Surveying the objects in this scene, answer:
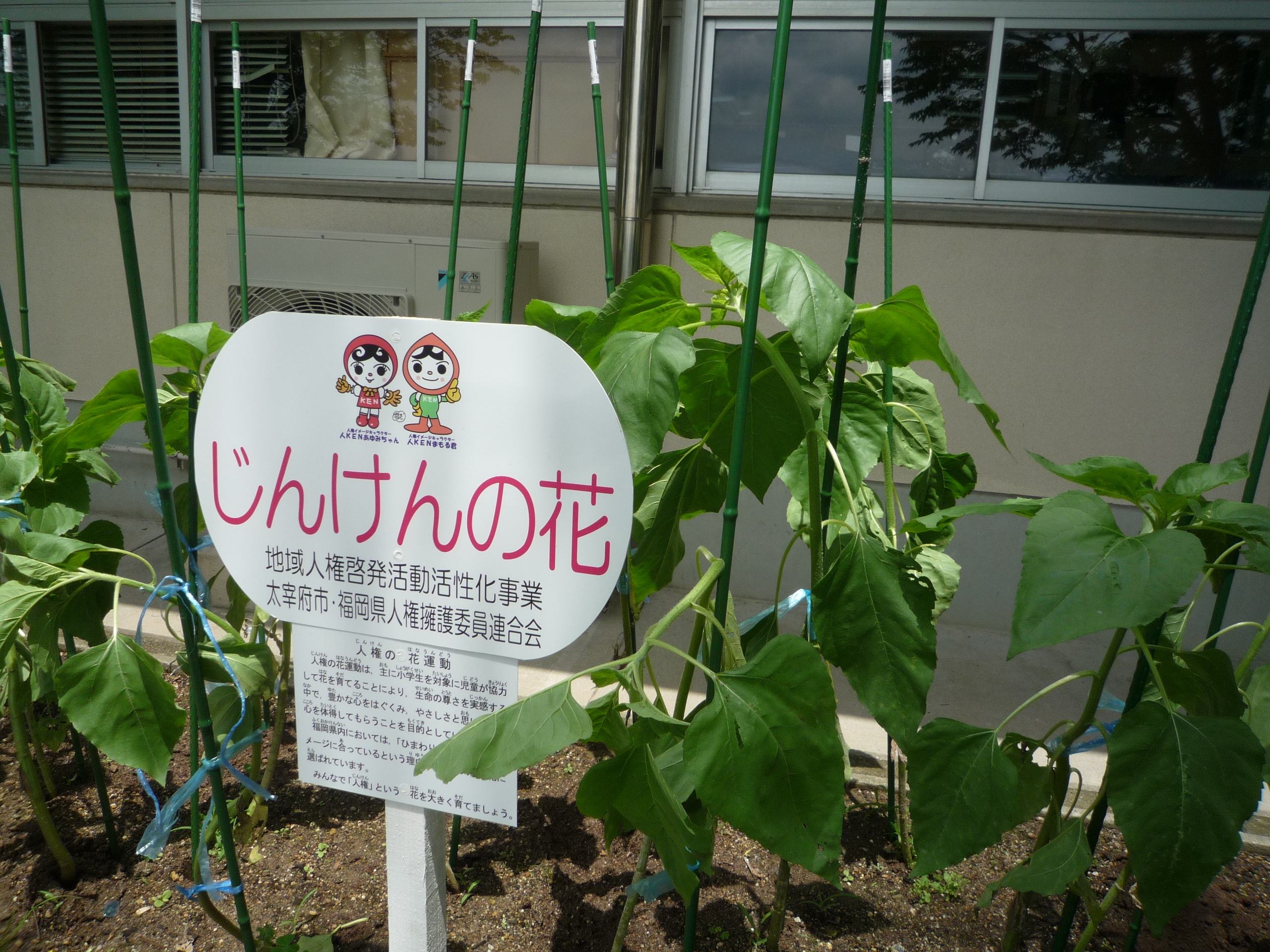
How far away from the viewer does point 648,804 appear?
2.53 feet

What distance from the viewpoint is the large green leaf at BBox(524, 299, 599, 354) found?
1067 mm

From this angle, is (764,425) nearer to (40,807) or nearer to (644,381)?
(644,381)

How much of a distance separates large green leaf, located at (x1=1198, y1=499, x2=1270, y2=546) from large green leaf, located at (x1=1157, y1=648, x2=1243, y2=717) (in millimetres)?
136

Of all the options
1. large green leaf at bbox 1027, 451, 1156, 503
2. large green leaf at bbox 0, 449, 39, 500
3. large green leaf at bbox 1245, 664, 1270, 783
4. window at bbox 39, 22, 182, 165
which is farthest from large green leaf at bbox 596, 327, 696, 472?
window at bbox 39, 22, 182, 165

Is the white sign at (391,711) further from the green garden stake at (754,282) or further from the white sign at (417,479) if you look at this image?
the green garden stake at (754,282)

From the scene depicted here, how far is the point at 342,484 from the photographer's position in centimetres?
97

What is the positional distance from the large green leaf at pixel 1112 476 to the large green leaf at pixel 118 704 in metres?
1.04

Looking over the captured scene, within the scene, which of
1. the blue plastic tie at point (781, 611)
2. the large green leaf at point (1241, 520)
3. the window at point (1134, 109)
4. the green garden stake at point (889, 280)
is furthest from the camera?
the window at point (1134, 109)

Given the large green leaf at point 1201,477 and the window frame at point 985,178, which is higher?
the window frame at point 985,178

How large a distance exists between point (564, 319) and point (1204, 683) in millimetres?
832

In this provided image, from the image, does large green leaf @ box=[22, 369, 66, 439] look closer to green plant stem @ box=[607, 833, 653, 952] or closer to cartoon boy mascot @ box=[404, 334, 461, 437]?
cartoon boy mascot @ box=[404, 334, 461, 437]

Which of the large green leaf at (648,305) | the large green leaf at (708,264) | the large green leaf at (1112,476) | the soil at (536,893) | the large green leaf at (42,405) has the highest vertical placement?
the large green leaf at (708,264)

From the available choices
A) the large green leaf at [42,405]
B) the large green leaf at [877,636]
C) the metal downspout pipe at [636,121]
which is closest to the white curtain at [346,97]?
the metal downspout pipe at [636,121]

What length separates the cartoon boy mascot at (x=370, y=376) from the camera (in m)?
0.94
